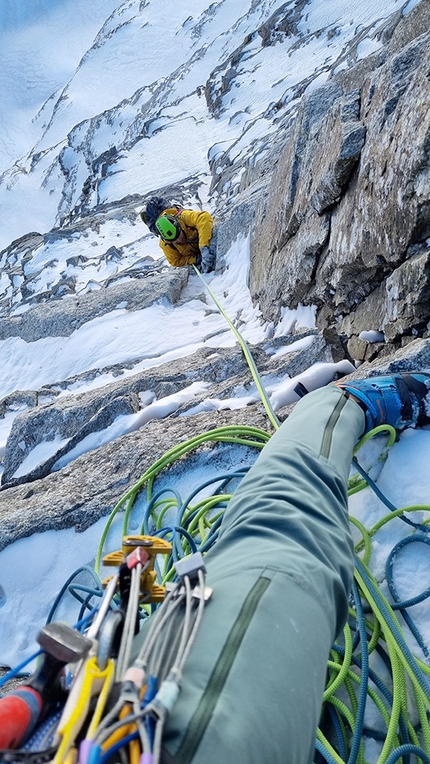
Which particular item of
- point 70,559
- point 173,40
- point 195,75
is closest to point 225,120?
point 195,75

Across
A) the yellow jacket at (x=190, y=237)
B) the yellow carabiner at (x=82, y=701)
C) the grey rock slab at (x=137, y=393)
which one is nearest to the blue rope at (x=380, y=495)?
the yellow carabiner at (x=82, y=701)

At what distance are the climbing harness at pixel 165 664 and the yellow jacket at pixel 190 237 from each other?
20.9 feet

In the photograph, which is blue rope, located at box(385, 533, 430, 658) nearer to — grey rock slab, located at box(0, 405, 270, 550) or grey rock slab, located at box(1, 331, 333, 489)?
grey rock slab, located at box(0, 405, 270, 550)

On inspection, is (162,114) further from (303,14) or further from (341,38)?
(341,38)

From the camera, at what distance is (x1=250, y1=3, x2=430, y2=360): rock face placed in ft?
9.07

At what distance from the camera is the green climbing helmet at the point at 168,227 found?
7851 millimetres

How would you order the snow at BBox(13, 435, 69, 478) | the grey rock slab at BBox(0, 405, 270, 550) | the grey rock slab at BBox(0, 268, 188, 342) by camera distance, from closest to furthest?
the grey rock slab at BBox(0, 405, 270, 550)
the snow at BBox(13, 435, 69, 478)
the grey rock slab at BBox(0, 268, 188, 342)

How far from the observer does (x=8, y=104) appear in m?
93.4

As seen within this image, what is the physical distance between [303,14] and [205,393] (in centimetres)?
2650

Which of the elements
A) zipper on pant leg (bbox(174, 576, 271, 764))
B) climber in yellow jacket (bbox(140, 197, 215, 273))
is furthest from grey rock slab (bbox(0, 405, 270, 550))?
climber in yellow jacket (bbox(140, 197, 215, 273))

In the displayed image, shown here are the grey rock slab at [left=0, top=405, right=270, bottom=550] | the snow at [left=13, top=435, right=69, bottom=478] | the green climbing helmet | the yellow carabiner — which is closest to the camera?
the yellow carabiner

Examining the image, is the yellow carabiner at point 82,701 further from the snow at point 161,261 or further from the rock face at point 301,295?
the rock face at point 301,295

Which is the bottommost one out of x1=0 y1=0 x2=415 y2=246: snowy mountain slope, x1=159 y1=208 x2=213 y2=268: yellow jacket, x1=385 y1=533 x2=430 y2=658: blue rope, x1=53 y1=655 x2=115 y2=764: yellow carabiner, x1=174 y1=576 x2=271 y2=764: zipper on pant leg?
x1=385 y1=533 x2=430 y2=658: blue rope

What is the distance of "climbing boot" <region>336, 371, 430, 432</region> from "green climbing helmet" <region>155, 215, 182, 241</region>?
6427 millimetres
